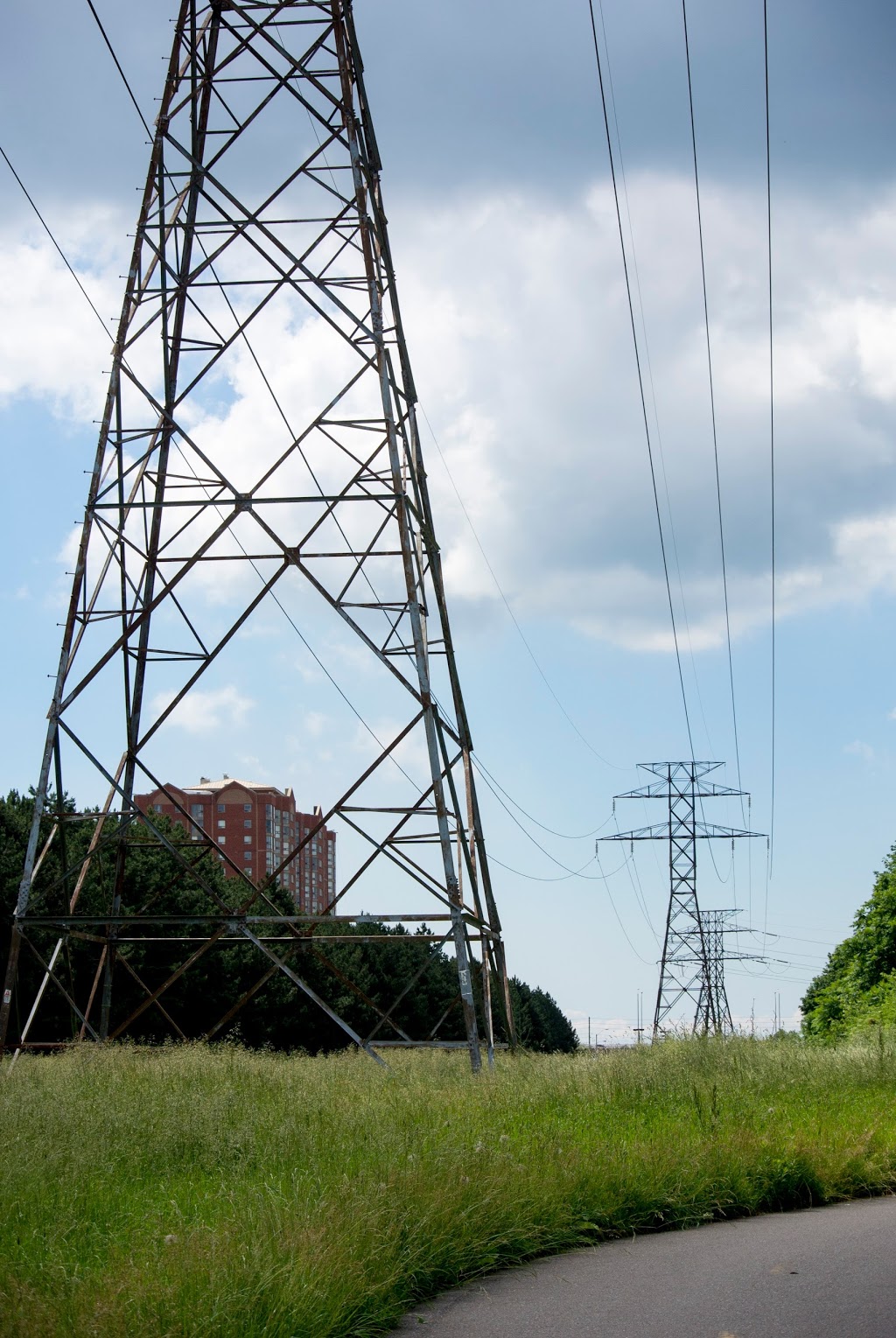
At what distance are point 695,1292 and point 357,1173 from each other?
193cm

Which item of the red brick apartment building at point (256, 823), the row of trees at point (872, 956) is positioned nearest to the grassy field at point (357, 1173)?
the row of trees at point (872, 956)

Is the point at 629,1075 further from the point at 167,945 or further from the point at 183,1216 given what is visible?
the point at 167,945

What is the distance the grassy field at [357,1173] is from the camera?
16.8ft

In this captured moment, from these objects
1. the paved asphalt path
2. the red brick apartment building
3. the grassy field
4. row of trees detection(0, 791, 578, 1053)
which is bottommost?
the paved asphalt path

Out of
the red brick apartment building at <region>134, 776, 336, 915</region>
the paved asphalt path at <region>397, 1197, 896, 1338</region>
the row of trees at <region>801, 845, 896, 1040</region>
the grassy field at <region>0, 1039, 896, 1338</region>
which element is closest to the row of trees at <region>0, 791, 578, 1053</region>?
the row of trees at <region>801, 845, 896, 1040</region>

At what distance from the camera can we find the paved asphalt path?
17.5 ft

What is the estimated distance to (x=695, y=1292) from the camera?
5.93 metres

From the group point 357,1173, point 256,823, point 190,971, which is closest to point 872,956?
point 190,971

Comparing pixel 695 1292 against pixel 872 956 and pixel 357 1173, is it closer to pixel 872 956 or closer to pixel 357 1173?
pixel 357 1173

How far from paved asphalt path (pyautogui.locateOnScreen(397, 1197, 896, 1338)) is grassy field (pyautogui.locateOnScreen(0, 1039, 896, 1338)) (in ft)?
0.81

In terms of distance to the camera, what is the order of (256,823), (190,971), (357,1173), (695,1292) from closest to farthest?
(695,1292) < (357,1173) < (190,971) < (256,823)

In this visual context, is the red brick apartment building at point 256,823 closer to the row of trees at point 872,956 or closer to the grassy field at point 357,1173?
the row of trees at point 872,956

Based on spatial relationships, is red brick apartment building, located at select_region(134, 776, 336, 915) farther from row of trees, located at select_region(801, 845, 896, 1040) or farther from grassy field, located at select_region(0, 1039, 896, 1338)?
grassy field, located at select_region(0, 1039, 896, 1338)

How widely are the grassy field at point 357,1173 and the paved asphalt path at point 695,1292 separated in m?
0.25
